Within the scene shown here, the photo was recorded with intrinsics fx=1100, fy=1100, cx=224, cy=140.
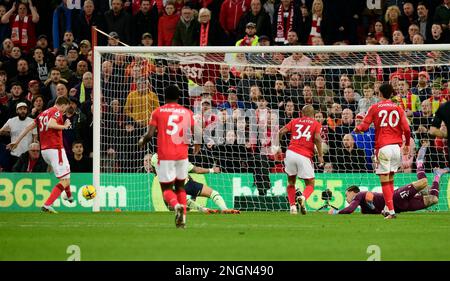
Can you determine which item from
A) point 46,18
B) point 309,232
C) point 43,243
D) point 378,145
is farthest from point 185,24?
point 43,243

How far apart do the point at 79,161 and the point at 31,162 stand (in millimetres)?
1109

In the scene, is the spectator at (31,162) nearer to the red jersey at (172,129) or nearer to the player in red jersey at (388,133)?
the player in red jersey at (388,133)

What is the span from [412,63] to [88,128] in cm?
720

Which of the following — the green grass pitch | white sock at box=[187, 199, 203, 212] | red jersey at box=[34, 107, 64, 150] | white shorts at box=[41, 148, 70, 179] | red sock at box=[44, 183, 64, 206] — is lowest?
the green grass pitch

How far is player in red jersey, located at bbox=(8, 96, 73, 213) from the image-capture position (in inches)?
848

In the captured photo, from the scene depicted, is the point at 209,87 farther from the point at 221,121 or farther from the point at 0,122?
the point at 0,122

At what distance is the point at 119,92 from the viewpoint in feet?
77.6

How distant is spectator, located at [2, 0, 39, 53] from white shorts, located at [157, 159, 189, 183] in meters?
12.9

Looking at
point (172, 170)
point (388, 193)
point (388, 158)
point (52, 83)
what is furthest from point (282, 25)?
point (172, 170)

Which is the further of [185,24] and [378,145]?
[185,24]

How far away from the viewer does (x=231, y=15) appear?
26938mm

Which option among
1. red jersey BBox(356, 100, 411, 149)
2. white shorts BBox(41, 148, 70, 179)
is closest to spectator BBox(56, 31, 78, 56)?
white shorts BBox(41, 148, 70, 179)

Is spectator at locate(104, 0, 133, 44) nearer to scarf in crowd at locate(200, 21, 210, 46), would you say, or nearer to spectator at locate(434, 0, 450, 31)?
scarf in crowd at locate(200, 21, 210, 46)

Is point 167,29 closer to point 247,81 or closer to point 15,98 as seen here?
point 247,81
